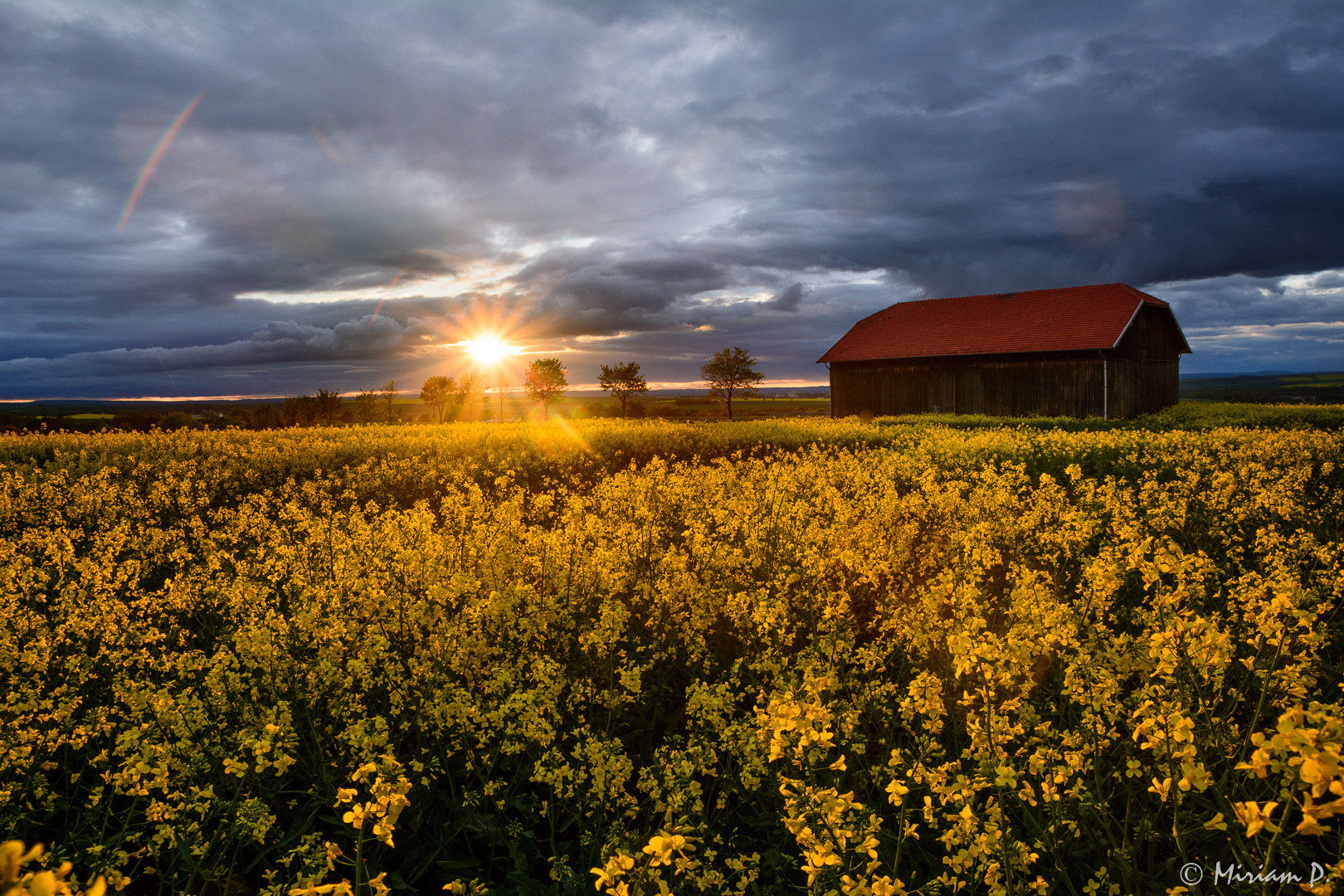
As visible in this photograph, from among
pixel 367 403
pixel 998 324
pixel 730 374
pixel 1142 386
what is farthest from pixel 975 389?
pixel 367 403

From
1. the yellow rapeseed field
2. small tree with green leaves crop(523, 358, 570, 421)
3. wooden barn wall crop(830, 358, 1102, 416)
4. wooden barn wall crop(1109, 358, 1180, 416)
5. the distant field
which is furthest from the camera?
small tree with green leaves crop(523, 358, 570, 421)

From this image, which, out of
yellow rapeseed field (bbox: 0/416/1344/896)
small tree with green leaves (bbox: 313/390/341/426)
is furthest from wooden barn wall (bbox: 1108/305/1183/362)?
small tree with green leaves (bbox: 313/390/341/426)

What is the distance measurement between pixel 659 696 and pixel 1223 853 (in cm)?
307

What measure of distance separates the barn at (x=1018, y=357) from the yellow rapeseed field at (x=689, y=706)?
2507 centimetres

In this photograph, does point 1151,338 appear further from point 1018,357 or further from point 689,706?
point 689,706

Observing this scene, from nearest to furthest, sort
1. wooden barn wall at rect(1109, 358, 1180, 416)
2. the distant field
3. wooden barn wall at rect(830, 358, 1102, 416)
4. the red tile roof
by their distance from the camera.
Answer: wooden barn wall at rect(1109, 358, 1180, 416), wooden barn wall at rect(830, 358, 1102, 416), the red tile roof, the distant field

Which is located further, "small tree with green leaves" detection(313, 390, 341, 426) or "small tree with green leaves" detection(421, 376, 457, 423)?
"small tree with green leaves" detection(421, 376, 457, 423)

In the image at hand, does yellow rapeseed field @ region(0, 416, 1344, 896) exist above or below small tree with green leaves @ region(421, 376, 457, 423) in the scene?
below

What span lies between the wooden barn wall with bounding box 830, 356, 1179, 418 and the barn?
42mm

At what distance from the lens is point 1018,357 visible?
1257 inches

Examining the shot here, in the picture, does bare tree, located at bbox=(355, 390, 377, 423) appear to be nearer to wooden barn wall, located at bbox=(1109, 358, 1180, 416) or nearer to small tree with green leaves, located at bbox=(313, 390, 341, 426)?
small tree with green leaves, located at bbox=(313, 390, 341, 426)

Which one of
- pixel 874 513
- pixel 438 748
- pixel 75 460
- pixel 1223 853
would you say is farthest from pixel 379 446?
pixel 1223 853

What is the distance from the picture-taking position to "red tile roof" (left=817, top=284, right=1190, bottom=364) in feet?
101

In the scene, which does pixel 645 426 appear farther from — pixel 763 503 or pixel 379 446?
pixel 763 503
